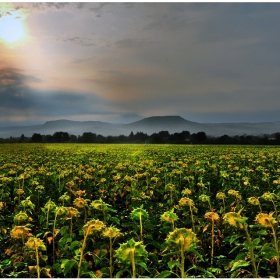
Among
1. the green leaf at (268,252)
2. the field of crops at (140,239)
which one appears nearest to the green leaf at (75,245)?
the field of crops at (140,239)

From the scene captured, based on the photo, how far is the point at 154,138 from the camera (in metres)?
26.1

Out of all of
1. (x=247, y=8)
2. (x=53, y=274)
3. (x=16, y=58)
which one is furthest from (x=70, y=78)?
(x=53, y=274)

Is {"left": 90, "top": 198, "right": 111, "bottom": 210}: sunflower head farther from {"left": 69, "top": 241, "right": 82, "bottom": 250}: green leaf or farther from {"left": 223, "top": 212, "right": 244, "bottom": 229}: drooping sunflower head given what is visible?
{"left": 223, "top": 212, "right": 244, "bottom": 229}: drooping sunflower head

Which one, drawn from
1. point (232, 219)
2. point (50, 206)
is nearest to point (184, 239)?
point (232, 219)

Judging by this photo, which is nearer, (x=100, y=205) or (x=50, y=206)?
(x=100, y=205)

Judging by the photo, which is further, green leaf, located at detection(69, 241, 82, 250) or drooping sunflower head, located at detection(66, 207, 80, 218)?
drooping sunflower head, located at detection(66, 207, 80, 218)

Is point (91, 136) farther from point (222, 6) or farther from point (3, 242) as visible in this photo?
point (3, 242)

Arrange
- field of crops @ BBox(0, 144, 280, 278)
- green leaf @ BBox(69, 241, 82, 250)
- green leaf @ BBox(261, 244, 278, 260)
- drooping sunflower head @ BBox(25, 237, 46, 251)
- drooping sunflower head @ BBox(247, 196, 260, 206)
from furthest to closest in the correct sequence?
drooping sunflower head @ BBox(247, 196, 260, 206), green leaf @ BBox(69, 241, 82, 250), drooping sunflower head @ BBox(25, 237, 46, 251), field of crops @ BBox(0, 144, 280, 278), green leaf @ BBox(261, 244, 278, 260)

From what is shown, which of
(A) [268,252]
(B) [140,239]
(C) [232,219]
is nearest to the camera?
(A) [268,252]

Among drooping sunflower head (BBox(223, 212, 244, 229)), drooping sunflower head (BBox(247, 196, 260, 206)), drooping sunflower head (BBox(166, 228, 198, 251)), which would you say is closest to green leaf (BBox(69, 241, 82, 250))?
drooping sunflower head (BBox(166, 228, 198, 251))

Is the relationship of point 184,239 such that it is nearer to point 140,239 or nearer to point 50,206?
point 140,239

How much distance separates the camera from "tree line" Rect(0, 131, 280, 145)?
53.4 feet

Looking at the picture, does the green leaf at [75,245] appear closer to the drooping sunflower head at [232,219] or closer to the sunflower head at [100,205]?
the sunflower head at [100,205]

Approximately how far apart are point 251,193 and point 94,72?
4917 mm
